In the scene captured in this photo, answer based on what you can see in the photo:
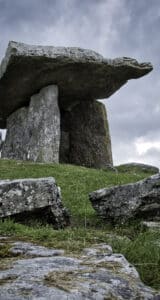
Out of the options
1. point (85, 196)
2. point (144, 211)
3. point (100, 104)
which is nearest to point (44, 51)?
point (100, 104)

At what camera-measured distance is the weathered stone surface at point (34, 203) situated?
8.45m

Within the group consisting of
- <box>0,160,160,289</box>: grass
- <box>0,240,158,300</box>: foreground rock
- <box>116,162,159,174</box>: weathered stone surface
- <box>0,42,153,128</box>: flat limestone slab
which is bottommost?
<box>0,240,158,300</box>: foreground rock

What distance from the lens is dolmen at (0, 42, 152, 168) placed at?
880 inches

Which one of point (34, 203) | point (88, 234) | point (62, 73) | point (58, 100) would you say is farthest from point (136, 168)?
point (88, 234)

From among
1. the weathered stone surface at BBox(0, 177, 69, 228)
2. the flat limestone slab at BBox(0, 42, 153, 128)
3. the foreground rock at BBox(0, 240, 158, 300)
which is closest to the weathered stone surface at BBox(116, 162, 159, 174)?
the flat limestone slab at BBox(0, 42, 153, 128)

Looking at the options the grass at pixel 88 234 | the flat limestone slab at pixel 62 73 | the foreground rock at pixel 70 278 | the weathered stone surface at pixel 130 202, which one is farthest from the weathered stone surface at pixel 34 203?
the flat limestone slab at pixel 62 73

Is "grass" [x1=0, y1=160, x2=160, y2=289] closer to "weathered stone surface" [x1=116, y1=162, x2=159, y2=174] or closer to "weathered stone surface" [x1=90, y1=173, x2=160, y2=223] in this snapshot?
"weathered stone surface" [x1=90, y1=173, x2=160, y2=223]

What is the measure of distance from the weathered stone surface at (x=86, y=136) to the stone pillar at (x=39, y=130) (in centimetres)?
248

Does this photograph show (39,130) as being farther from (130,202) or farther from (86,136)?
(130,202)

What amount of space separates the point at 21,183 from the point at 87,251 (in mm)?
3665

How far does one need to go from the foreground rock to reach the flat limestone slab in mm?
17430

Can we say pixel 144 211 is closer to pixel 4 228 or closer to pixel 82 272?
pixel 4 228

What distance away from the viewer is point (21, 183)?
28.8 ft

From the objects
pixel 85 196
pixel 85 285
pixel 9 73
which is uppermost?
pixel 9 73
